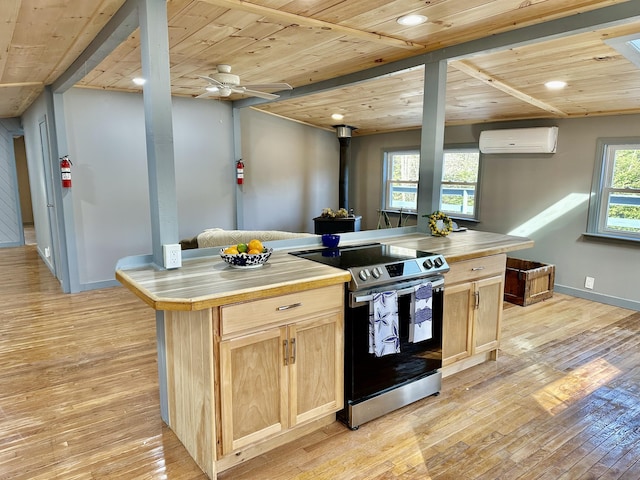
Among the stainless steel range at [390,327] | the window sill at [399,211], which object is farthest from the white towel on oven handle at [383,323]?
the window sill at [399,211]

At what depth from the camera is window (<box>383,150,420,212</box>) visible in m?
6.92

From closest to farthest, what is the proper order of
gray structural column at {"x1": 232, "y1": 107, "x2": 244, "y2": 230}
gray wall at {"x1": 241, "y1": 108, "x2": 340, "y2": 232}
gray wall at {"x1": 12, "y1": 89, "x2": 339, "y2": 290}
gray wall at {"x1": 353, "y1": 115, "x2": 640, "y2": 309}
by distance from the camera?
gray wall at {"x1": 353, "y1": 115, "x2": 640, "y2": 309}, gray wall at {"x1": 12, "y1": 89, "x2": 339, "y2": 290}, gray structural column at {"x1": 232, "y1": 107, "x2": 244, "y2": 230}, gray wall at {"x1": 241, "y1": 108, "x2": 340, "y2": 232}

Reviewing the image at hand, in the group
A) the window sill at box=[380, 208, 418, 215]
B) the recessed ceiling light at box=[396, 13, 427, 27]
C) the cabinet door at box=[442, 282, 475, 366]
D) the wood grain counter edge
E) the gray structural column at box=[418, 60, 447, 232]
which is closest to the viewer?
the wood grain counter edge

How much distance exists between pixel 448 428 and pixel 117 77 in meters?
4.28

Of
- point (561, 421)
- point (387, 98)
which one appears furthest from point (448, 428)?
point (387, 98)

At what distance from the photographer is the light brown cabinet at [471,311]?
2.82m

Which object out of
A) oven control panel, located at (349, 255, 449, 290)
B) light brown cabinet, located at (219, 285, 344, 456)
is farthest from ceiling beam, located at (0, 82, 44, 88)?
oven control panel, located at (349, 255, 449, 290)

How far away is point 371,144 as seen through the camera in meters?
7.39

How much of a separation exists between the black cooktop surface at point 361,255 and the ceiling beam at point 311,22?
4.60ft

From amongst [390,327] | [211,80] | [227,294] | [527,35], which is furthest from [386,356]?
[211,80]

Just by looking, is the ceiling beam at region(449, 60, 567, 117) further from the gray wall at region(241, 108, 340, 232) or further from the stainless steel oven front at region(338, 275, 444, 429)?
the gray wall at region(241, 108, 340, 232)

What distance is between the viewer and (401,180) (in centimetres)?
708

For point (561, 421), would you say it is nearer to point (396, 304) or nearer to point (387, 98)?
point (396, 304)

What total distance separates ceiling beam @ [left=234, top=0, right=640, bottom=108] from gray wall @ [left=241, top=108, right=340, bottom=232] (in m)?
2.61
